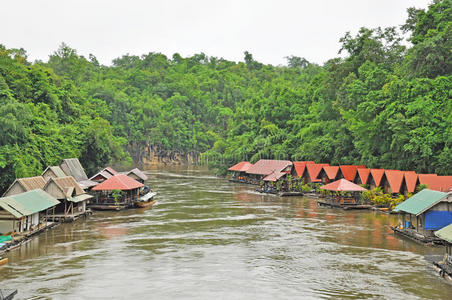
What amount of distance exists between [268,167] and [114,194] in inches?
1037

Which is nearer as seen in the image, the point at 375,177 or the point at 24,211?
the point at 24,211

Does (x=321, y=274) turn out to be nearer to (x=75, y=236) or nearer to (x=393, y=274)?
(x=393, y=274)

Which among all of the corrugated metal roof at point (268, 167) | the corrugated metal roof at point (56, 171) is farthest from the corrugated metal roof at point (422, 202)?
the corrugated metal roof at point (268, 167)

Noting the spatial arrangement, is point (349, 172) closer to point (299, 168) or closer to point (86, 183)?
point (299, 168)

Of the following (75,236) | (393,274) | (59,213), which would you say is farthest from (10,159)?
(393,274)

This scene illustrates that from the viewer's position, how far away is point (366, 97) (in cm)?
4878

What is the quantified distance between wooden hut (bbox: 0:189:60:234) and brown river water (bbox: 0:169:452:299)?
3.21 ft

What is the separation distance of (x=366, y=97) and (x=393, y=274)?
105ft

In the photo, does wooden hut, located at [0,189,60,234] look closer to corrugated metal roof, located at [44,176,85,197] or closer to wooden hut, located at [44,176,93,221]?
wooden hut, located at [44,176,93,221]

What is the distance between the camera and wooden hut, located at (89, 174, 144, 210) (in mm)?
38375

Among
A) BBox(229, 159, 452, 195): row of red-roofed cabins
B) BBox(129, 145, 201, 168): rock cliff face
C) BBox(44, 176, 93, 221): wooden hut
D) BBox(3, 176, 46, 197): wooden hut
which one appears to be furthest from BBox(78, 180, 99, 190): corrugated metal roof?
BBox(129, 145, 201, 168): rock cliff face

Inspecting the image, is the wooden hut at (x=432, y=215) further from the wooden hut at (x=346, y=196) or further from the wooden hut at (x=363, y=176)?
the wooden hut at (x=363, y=176)

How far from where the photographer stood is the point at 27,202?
90.4ft

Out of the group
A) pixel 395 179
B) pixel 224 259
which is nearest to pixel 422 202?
pixel 224 259
